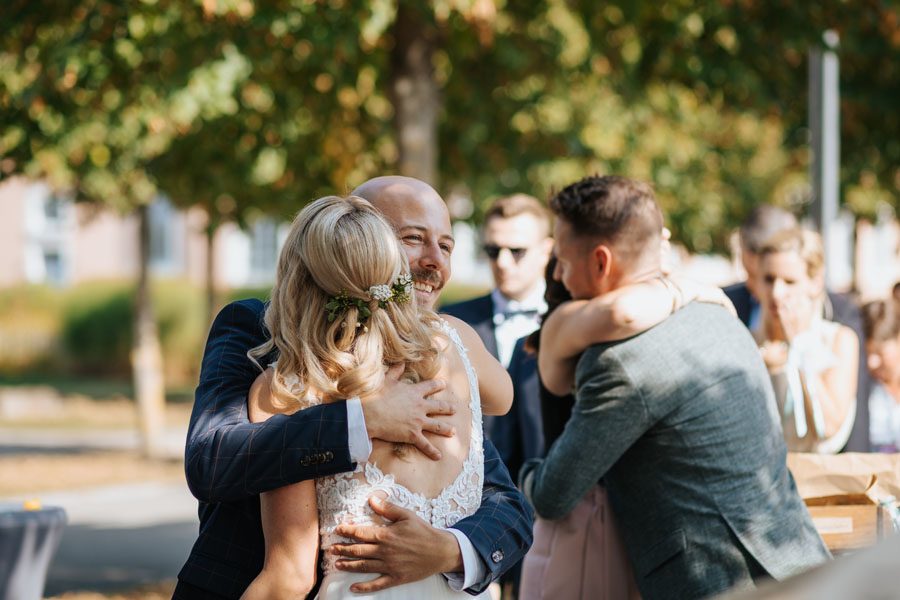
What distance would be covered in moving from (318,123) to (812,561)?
690cm

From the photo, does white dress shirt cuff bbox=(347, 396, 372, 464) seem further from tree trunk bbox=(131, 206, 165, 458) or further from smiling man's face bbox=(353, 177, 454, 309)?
tree trunk bbox=(131, 206, 165, 458)

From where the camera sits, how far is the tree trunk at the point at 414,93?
7652 mm

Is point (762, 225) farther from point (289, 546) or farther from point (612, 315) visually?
point (289, 546)

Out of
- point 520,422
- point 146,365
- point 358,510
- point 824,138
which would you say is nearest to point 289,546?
point 358,510

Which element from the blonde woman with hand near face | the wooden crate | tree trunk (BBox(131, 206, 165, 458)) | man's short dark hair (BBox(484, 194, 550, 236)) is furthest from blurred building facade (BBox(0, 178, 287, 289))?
the wooden crate

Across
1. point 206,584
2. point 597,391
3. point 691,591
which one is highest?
point 597,391

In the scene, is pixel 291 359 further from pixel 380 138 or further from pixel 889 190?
pixel 889 190

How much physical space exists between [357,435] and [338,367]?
6.3 inches

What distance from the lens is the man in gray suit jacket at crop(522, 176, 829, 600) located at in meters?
3.01

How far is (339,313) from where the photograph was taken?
2367 millimetres

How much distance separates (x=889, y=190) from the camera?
10930mm

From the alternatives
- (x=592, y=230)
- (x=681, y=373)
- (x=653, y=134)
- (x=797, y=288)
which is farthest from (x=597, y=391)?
(x=653, y=134)

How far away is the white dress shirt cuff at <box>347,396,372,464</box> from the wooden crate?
1949mm

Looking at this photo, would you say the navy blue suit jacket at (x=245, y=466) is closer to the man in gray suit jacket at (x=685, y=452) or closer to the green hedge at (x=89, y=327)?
the man in gray suit jacket at (x=685, y=452)
